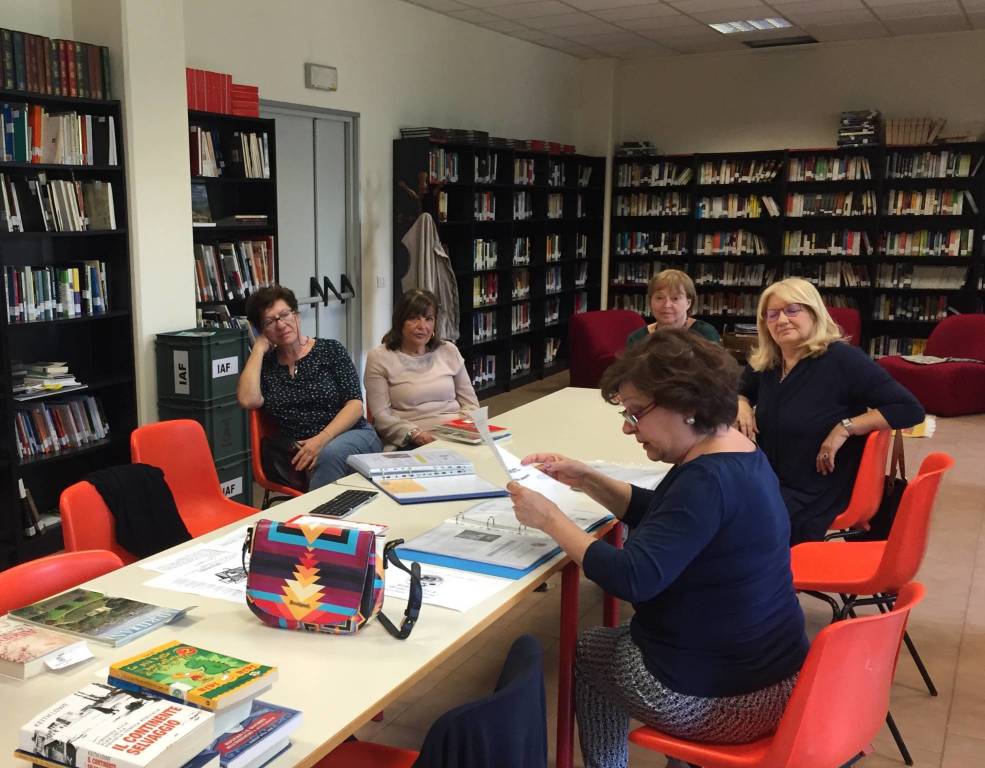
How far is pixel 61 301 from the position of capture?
430 centimetres

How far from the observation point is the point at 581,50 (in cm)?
891

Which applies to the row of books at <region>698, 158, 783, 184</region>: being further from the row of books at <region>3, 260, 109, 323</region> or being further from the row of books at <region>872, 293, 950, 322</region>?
the row of books at <region>3, 260, 109, 323</region>

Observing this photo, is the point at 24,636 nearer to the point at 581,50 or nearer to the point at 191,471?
the point at 191,471

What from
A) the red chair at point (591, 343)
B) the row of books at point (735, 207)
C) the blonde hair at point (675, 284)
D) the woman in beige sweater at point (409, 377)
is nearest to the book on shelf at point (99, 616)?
the woman in beige sweater at point (409, 377)

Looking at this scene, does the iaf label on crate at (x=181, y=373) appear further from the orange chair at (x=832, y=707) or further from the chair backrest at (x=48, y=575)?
the orange chair at (x=832, y=707)

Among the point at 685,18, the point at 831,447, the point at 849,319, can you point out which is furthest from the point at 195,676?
the point at 849,319

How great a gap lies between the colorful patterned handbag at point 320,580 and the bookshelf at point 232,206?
11.5 ft

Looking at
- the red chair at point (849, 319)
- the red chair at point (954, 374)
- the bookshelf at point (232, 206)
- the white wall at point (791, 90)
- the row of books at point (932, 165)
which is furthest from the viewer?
the white wall at point (791, 90)

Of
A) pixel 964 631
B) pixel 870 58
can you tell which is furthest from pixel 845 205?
pixel 964 631

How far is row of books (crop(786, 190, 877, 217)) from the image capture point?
8.38m

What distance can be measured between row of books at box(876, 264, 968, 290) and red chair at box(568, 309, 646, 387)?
2733 millimetres

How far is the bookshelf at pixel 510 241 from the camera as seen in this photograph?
22.9 ft

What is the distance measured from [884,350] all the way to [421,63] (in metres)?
5.04

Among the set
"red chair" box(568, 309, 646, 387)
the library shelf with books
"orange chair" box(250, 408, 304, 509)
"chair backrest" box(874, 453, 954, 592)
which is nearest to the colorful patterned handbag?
"chair backrest" box(874, 453, 954, 592)
